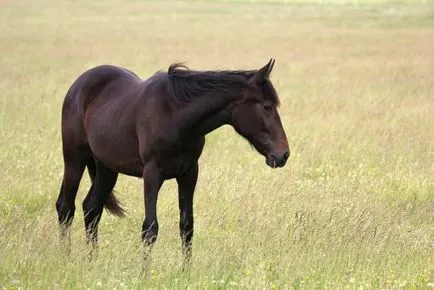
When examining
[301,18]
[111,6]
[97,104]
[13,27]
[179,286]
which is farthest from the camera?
[111,6]

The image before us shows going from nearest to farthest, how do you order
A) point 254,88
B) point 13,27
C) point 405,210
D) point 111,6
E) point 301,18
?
point 254,88 → point 405,210 → point 13,27 → point 301,18 → point 111,6

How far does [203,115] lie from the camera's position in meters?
6.48

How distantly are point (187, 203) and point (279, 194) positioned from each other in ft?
9.07

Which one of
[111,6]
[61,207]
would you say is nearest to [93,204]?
[61,207]

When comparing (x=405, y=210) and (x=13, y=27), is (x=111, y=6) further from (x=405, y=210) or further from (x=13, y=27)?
(x=405, y=210)

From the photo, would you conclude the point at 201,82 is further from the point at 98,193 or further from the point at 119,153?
the point at 98,193

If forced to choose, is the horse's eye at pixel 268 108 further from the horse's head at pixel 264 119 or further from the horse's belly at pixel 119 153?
the horse's belly at pixel 119 153

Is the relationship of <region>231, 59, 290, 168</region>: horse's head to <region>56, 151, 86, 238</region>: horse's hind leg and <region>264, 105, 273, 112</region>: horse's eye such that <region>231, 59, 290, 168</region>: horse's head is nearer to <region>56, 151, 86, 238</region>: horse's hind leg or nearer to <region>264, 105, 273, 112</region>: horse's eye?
<region>264, 105, 273, 112</region>: horse's eye

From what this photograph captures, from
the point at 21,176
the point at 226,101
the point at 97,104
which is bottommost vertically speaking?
the point at 21,176

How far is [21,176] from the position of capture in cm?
1027

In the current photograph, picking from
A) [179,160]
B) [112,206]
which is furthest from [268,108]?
[112,206]

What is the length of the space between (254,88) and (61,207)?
2.59m

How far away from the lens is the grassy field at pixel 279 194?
6.22 meters

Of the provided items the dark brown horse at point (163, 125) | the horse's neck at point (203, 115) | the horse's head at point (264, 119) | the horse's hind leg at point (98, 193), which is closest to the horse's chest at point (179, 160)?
the dark brown horse at point (163, 125)
